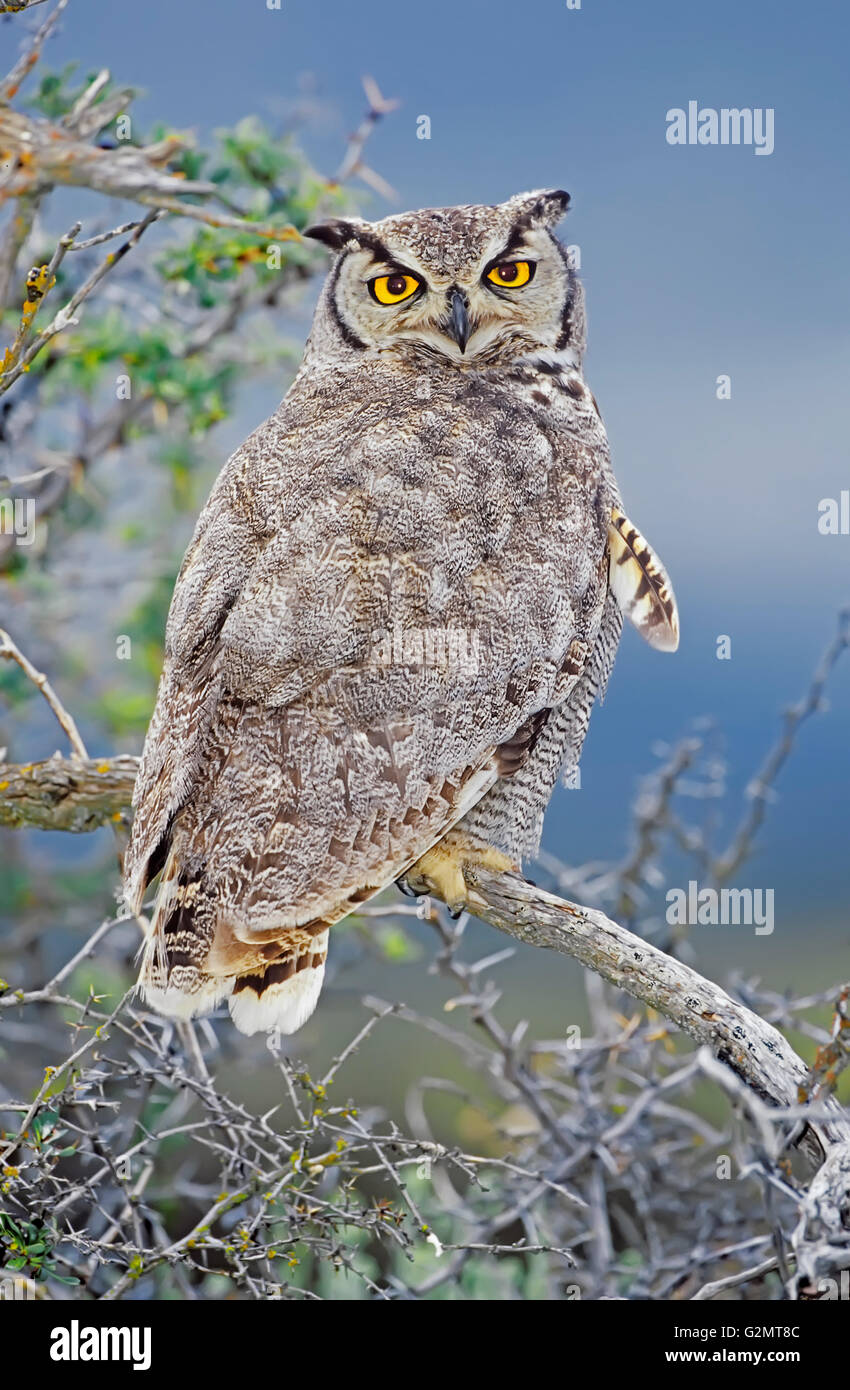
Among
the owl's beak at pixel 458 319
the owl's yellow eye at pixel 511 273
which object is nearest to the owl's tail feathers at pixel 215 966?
the owl's beak at pixel 458 319

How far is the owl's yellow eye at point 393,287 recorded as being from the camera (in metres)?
2.00

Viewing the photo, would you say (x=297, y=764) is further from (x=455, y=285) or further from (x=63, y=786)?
(x=455, y=285)

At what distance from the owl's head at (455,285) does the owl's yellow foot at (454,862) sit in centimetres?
82

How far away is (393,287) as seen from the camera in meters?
2.02

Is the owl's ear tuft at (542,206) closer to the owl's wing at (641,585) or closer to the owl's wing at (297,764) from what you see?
the owl's wing at (641,585)

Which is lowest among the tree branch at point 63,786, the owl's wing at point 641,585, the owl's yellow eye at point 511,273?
the tree branch at point 63,786

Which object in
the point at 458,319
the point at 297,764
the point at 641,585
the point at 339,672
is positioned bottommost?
the point at 297,764

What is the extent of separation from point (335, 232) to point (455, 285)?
0.87ft

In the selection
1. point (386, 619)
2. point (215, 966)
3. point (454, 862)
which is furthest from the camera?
point (454, 862)

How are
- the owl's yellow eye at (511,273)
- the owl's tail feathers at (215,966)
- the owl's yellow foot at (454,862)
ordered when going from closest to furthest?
the owl's tail feathers at (215,966) → the owl's yellow foot at (454,862) → the owl's yellow eye at (511,273)

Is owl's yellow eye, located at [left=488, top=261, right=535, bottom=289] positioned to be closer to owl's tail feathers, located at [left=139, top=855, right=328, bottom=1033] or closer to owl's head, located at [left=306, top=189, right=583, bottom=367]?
Answer: owl's head, located at [left=306, top=189, right=583, bottom=367]

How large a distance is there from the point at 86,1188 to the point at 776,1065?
87 centimetres

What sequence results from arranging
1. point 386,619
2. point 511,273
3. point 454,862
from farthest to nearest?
point 511,273, point 454,862, point 386,619

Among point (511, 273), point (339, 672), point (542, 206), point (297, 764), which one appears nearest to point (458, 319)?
point (511, 273)
